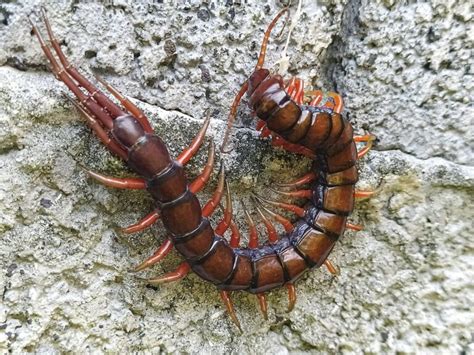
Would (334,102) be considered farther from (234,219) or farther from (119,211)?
(119,211)

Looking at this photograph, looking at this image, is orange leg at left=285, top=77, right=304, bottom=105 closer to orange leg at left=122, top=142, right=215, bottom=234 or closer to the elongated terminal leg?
orange leg at left=122, top=142, right=215, bottom=234

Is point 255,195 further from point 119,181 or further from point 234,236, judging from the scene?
point 119,181

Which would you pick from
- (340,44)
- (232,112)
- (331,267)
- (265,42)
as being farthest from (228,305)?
(340,44)

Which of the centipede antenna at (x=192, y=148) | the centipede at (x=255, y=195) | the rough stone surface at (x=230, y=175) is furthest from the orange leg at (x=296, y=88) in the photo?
the centipede antenna at (x=192, y=148)

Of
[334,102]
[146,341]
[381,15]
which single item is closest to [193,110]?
[334,102]

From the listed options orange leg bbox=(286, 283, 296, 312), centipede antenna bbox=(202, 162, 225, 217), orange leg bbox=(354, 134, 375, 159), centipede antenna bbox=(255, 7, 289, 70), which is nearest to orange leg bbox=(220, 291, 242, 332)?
orange leg bbox=(286, 283, 296, 312)
